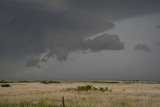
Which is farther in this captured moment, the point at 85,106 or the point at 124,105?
the point at 124,105

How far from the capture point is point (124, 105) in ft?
85.5

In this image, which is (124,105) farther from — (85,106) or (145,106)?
(85,106)

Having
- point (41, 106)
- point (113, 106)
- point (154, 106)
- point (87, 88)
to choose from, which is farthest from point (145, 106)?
point (87, 88)

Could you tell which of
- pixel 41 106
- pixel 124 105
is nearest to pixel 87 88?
pixel 124 105

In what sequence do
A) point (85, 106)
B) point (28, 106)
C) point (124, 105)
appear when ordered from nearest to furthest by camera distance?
1. point (28, 106)
2. point (85, 106)
3. point (124, 105)

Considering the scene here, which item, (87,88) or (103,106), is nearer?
(103,106)

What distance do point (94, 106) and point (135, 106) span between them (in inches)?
145

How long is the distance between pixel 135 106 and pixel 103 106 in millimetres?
2961

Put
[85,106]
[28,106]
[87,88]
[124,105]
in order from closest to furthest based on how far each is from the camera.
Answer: [28,106] < [85,106] < [124,105] < [87,88]

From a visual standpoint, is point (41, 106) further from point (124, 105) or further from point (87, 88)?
point (87, 88)

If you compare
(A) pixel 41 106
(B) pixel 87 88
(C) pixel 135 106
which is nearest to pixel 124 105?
(C) pixel 135 106

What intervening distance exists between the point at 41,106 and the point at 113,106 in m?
7.01

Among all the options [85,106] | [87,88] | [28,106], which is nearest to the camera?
[28,106]

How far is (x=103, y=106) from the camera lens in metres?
24.0
